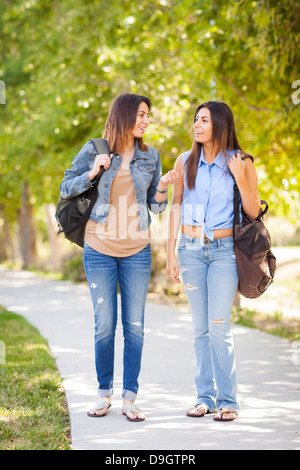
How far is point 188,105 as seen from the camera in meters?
11.1

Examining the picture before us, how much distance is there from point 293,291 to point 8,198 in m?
17.6

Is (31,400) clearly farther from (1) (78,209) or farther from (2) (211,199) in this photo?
(2) (211,199)

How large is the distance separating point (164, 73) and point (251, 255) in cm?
824

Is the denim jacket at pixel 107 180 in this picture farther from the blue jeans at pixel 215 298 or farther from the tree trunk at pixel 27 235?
the tree trunk at pixel 27 235

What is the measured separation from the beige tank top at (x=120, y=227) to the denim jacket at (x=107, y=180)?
0.12 feet

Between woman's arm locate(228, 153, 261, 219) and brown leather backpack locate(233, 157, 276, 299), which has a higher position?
woman's arm locate(228, 153, 261, 219)

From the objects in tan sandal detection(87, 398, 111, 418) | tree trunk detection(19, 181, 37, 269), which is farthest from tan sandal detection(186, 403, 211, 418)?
tree trunk detection(19, 181, 37, 269)

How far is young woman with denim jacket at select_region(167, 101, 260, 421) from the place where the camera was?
414 cm

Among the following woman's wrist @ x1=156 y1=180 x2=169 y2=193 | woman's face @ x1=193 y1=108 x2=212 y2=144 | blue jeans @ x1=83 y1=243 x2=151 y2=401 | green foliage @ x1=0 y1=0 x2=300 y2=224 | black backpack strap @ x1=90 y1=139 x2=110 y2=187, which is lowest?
blue jeans @ x1=83 y1=243 x2=151 y2=401

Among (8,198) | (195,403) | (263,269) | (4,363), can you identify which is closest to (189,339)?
(4,363)

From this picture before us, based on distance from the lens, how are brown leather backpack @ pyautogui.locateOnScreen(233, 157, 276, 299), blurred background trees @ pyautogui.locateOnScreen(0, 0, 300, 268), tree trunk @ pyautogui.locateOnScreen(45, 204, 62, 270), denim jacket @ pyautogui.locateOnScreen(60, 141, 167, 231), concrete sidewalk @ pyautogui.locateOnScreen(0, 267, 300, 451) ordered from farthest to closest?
tree trunk @ pyautogui.locateOnScreen(45, 204, 62, 270) < blurred background trees @ pyautogui.locateOnScreen(0, 0, 300, 268) < denim jacket @ pyautogui.locateOnScreen(60, 141, 167, 231) < brown leather backpack @ pyautogui.locateOnScreen(233, 157, 276, 299) < concrete sidewalk @ pyautogui.locateOnScreen(0, 267, 300, 451)

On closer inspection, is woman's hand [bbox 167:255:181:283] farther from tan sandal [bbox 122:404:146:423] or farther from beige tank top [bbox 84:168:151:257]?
tan sandal [bbox 122:404:146:423]

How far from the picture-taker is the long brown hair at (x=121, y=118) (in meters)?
4.19
